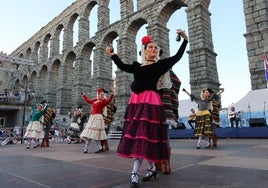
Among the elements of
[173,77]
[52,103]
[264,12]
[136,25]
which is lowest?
[173,77]

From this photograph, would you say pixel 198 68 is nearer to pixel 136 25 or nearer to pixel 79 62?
pixel 136 25

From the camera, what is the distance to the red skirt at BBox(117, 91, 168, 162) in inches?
97.6

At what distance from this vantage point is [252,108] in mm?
10453

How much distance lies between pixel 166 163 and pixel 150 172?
373mm

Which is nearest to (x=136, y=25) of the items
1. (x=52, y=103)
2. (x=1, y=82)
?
(x=52, y=103)

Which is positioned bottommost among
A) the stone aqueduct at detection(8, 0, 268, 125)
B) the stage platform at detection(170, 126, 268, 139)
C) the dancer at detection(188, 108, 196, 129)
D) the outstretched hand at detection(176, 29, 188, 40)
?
the stage platform at detection(170, 126, 268, 139)

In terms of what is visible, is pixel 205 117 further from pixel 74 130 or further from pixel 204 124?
pixel 74 130

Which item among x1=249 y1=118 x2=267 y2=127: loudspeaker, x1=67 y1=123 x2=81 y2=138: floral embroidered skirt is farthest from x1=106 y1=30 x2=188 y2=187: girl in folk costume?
x1=67 y1=123 x2=81 y2=138: floral embroidered skirt

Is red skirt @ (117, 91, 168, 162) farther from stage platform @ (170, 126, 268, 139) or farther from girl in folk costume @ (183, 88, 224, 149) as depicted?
stage platform @ (170, 126, 268, 139)

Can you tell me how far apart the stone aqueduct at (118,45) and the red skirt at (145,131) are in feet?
34.4

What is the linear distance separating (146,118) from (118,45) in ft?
58.1

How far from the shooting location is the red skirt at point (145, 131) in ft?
8.14

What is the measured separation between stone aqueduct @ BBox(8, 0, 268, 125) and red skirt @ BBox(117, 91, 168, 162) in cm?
1049

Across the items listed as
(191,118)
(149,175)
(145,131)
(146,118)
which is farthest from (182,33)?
(191,118)
